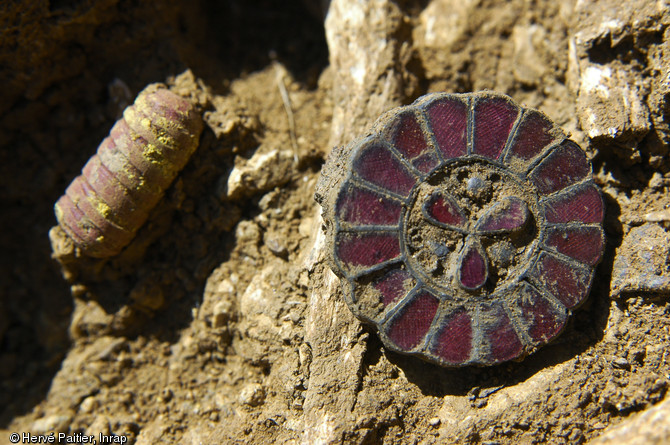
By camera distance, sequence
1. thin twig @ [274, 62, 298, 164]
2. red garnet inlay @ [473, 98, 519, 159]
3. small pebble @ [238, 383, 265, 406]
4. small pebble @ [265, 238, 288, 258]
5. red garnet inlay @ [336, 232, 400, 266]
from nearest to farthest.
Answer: red garnet inlay @ [336, 232, 400, 266] → red garnet inlay @ [473, 98, 519, 159] → small pebble @ [238, 383, 265, 406] → small pebble @ [265, 238, 288, 258] → thin twig @ [274, 62, 298, 164]

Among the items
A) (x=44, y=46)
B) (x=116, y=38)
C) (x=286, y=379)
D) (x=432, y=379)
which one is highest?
(x=116, y=38)

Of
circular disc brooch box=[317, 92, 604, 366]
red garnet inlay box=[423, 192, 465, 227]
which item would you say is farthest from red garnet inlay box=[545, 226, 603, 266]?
red garnet inlay box=[423, 192, 465, 227]

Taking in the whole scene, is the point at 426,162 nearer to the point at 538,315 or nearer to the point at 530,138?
the point at 530,138

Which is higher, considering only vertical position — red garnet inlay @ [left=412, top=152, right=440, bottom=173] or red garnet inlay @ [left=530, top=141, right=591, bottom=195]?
red garnet inlay @ [left=530, top=141, right=591, bottom=195]

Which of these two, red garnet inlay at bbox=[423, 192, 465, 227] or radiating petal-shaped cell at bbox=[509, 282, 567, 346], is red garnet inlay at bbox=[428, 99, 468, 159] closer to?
red garnet inlay at bbox=[423, 192, 465, 227]

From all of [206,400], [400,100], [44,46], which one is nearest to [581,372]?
[400,100]

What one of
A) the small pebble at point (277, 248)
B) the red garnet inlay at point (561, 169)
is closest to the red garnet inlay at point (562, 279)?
the red garnet inlay at point (561, 169)

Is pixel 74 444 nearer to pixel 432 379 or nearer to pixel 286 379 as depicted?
pixel 286 379
